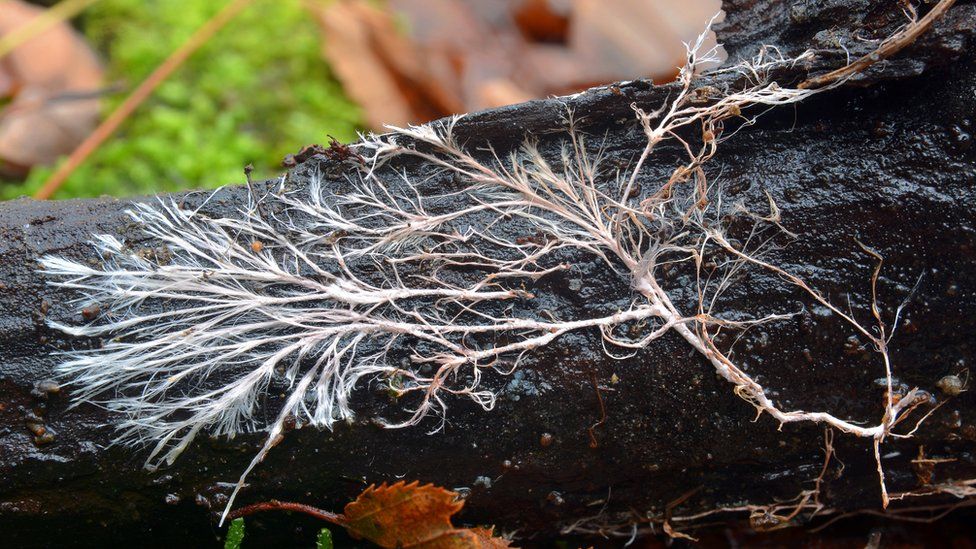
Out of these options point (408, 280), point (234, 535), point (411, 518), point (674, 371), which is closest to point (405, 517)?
point (411, 518)

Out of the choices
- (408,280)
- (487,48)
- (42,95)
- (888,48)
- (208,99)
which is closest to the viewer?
(888,48)

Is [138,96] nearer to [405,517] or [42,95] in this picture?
[42,95]

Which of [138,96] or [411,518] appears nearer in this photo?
[411,518]

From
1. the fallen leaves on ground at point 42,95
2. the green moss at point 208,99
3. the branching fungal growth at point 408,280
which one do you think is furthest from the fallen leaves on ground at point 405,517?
the fallen leaves on ground at point 42,95

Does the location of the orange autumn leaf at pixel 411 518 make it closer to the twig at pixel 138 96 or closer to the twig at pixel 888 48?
the twig at pixel 888 48

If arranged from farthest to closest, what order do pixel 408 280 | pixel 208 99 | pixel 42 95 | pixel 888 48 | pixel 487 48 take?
pixel 487 48 < pixel 208 99 < pixel 42 95 < pixel 408 280 < pixel 888 48
